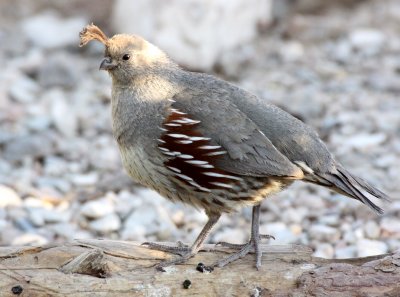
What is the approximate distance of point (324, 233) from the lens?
8.80m

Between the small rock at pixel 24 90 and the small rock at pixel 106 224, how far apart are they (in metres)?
3.65

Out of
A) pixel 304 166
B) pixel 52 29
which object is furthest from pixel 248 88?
pixel 304 166

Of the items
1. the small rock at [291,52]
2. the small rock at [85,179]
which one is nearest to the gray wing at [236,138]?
the small rock at [85,179]

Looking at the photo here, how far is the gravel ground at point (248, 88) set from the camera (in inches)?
350

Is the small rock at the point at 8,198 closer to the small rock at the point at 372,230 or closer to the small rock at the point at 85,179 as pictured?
the small rock at the point at 85,179

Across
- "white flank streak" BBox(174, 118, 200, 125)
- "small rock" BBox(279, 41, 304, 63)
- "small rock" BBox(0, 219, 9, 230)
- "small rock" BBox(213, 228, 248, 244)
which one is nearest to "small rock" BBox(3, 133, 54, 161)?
"small rock" BBox(0, 219, 9, 230)

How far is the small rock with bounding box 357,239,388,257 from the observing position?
26.7ft

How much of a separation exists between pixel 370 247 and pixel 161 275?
2.99m

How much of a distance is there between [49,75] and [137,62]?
227 inches

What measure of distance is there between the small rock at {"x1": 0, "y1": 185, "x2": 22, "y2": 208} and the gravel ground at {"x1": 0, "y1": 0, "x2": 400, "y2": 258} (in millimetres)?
13

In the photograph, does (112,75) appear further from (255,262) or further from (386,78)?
(386,78)

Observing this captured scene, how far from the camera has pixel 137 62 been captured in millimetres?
7137

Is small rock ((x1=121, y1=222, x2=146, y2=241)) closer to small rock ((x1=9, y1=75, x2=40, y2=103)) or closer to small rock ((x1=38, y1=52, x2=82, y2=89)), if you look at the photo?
small rock ((x1=9, y1=75, x2=40, y2=103))

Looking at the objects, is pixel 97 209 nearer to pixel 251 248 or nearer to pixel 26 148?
pixel 26 148
